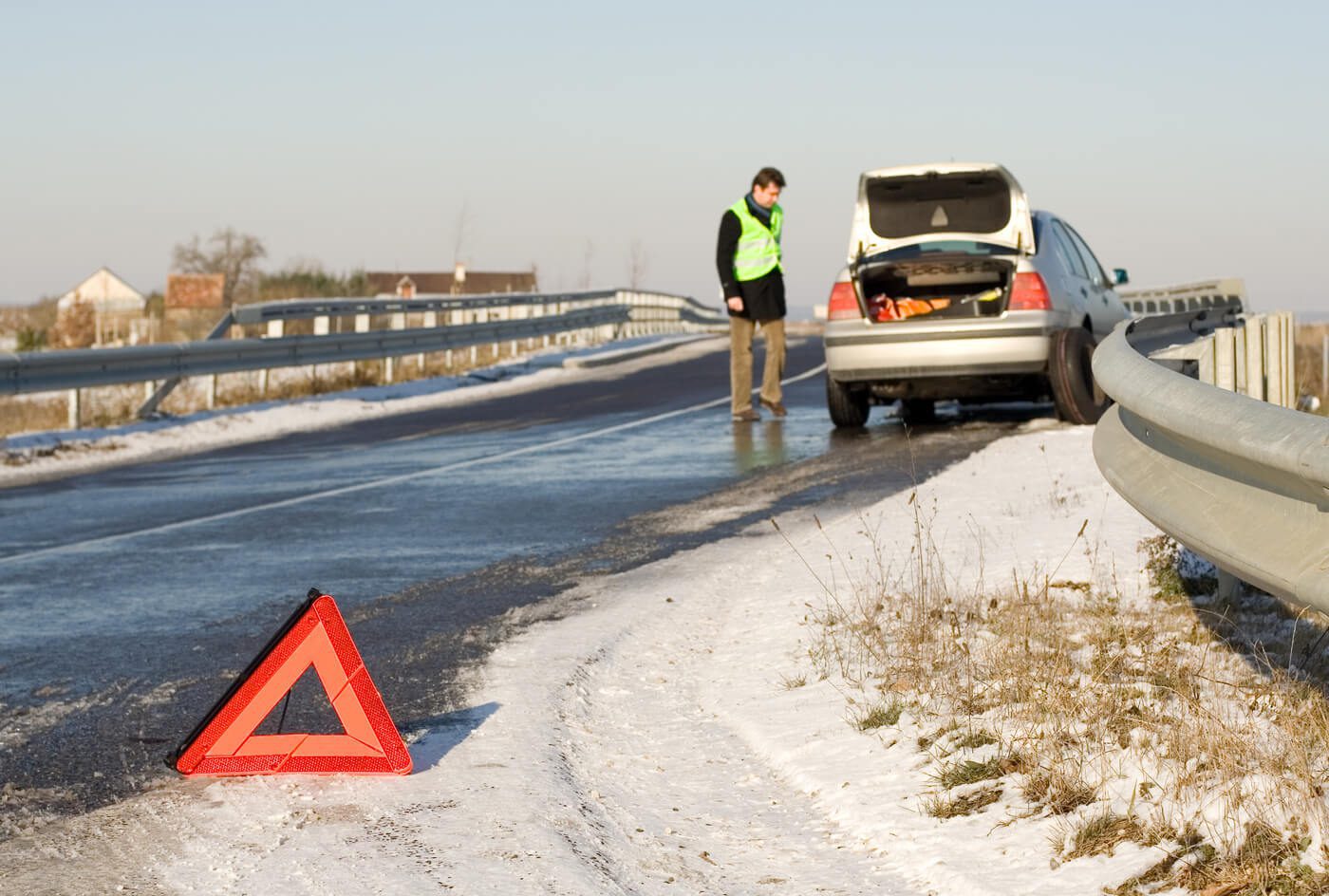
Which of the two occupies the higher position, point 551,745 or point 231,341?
point 231,341

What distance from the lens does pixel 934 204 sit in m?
13.9

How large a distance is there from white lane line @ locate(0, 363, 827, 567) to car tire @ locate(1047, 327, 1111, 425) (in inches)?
163

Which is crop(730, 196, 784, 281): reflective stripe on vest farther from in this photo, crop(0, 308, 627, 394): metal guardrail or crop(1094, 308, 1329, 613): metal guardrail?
crop(1094, 308, 1329, 613): metal guardrail

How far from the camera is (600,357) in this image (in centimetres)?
2797

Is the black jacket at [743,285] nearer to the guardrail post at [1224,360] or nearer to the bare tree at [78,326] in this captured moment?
the guardrail post at [1224,360]

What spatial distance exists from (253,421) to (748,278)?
5442mm

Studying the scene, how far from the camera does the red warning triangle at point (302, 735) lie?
16.0ft

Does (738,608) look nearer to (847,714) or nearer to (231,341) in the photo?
(847,714)

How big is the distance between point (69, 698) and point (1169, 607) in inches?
156

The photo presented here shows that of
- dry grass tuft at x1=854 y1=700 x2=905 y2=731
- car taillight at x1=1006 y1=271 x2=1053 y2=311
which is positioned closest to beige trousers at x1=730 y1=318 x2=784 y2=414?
car taillight at x1=1006 y1=271 x2=1053 y2=311

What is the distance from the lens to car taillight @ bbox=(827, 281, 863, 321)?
1389cm

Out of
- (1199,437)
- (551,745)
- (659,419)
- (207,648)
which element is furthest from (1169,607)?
(659,419)

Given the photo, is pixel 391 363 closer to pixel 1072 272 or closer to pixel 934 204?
pixel 934 204

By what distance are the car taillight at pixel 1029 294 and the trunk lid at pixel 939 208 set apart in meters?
0.24
